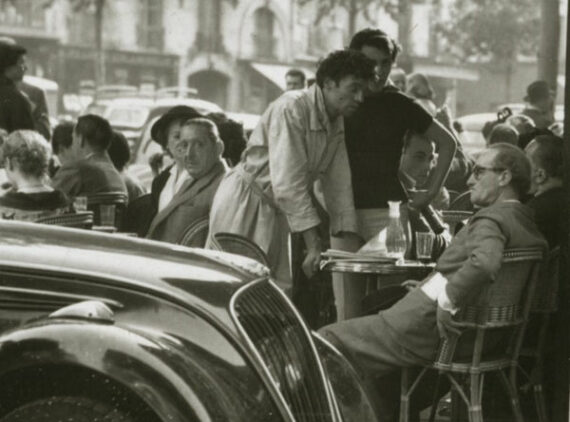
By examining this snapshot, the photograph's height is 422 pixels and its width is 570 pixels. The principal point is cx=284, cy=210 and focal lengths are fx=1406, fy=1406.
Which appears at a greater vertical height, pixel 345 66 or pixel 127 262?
pixel 345 66

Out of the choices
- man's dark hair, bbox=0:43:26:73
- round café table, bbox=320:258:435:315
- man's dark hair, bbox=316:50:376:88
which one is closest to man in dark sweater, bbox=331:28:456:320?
man's dark hair, bbox=316:50:376:88

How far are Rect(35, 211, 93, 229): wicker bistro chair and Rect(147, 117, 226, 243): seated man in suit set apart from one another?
644mm

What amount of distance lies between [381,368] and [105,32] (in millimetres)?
44685

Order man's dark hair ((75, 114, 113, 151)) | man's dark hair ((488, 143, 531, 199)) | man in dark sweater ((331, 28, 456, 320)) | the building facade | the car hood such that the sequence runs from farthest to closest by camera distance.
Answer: the building facade → man's dark hair ((75, 114, 113, 151)) → man in dark sweater ((331, 28, 456, 320)) → man's dark hair ((488, 143, 531, 199)) → the car hood

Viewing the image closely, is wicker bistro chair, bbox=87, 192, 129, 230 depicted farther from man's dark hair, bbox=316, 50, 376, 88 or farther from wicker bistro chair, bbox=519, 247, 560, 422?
wicker bistro chair, bbox=519, 247, 560, 422

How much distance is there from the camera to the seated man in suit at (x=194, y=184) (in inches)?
311

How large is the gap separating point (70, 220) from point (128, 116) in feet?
55.1

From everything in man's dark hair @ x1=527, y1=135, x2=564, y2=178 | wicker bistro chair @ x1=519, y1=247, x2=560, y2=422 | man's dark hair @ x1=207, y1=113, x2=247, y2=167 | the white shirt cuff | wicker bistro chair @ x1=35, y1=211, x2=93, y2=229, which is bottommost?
wicker bistro chair @ x1=519, y1=247, x2=560, y2=422

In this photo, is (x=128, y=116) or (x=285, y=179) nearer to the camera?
(x=285, y=179)

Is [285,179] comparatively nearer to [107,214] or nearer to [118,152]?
[107,214]

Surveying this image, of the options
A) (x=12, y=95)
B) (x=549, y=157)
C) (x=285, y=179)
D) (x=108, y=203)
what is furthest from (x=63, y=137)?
(x=549, y=157)

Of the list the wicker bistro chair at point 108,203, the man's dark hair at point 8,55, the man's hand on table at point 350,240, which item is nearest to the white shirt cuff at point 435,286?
the man's hand on table at point 350,240

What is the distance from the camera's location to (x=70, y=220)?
7215mm

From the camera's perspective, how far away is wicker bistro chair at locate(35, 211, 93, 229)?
715cm
